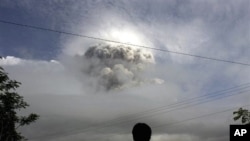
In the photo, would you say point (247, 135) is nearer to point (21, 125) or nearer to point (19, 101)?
point (19, 101)

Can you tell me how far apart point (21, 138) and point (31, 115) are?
4585 millimetres

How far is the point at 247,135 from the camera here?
464 inches

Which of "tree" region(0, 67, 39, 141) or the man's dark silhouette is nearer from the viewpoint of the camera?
the man's dark silhouette

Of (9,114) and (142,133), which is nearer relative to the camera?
(142,133)

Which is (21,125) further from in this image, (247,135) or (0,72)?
(247,135)

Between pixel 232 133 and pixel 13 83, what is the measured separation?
120 ft

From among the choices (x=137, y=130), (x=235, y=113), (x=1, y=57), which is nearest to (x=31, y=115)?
(x=1, y=57)

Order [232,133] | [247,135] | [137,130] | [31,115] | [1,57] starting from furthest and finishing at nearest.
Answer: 1. [31,115]
2. [1,57]
3. [232,133]
4. [247,135]
5. [137,130]

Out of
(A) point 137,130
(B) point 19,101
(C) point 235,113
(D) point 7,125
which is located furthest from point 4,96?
(A) point 137,130

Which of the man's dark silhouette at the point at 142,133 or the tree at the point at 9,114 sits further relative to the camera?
the tree at the point at 9,114

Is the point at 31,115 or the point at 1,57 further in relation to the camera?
the point at 31,115

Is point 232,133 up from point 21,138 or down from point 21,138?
down

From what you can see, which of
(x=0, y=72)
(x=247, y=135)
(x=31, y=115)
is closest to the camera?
(x=247, y=135)

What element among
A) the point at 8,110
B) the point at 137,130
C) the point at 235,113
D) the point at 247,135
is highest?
the point at 8,110
